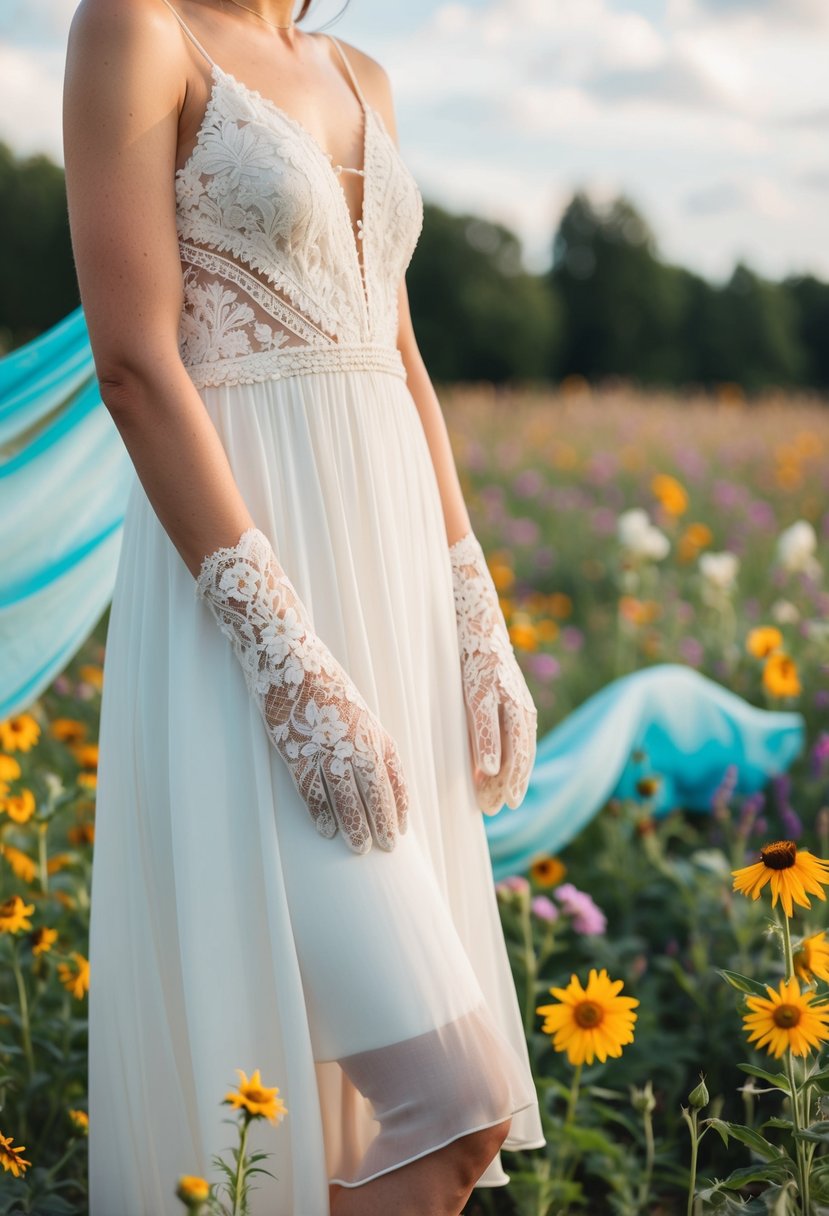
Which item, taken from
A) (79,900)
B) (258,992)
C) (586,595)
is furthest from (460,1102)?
(586,595)

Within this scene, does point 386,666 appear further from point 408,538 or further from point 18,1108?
point 18,1108

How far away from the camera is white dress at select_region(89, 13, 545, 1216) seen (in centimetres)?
145

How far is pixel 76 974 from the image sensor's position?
221 centimetres

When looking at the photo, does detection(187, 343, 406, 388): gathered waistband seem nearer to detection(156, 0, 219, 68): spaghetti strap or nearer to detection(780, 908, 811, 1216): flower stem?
detection(156, 0, 219, 68): spaghetti strap

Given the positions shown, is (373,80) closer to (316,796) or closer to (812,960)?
(316,796)

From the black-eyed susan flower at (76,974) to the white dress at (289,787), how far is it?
1.34 feet

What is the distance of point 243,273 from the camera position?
5.22 feet

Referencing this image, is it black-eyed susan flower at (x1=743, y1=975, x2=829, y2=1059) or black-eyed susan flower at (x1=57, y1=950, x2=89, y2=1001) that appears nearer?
black-eyed susan flower at (x1=743, y1=975, x2=829, y2=1059)

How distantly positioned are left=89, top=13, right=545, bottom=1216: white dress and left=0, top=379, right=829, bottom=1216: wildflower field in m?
0.14

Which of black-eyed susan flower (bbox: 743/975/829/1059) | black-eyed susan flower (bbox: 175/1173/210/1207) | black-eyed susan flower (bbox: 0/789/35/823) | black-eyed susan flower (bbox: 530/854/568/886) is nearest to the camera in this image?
black-eyed susan flower (bbox: 175/1173/210/1207)

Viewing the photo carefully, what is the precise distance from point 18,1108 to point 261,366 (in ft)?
4.71

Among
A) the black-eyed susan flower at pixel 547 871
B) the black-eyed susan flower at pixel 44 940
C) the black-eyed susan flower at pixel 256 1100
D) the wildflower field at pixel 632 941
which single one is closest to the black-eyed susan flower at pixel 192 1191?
the wildflower field at pixel 632 941

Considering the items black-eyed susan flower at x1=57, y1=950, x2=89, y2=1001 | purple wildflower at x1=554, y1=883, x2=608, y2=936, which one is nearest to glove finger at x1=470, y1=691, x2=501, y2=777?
purple wildflower at x1=554, y1=883, x2=608, y2=936

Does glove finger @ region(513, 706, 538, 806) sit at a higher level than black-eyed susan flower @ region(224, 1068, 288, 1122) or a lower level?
higher
